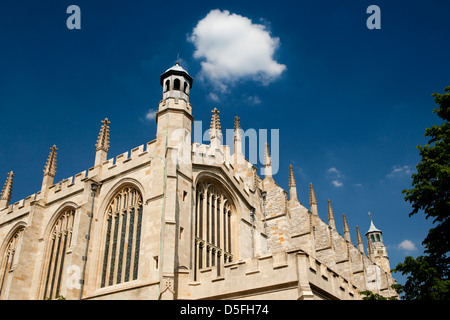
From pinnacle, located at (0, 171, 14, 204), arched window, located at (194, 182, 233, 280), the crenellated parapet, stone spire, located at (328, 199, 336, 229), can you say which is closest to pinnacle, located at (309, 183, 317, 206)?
stone spire, located at (328, 199, 336, 229)

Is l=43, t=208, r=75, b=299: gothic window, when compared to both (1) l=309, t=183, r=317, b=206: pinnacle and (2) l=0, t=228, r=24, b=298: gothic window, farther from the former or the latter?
(1) l=309, t=183, r=317, b=206: pinnacle

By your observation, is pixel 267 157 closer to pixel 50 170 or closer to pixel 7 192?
pixel 50 170

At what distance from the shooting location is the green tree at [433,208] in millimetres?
13727

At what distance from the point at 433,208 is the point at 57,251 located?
1843 cm

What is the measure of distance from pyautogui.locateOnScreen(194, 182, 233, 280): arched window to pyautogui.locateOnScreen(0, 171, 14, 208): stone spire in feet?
55.2

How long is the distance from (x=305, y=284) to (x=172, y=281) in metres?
4.90

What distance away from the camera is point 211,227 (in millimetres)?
20828

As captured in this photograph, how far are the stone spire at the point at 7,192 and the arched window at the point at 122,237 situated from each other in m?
13.1

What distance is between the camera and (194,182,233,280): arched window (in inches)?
774

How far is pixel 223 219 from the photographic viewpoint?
22.0 m

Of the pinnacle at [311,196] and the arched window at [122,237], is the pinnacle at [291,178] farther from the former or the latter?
the arched window at [122,237]

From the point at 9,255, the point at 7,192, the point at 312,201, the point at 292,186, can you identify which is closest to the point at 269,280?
the point at 292,186
